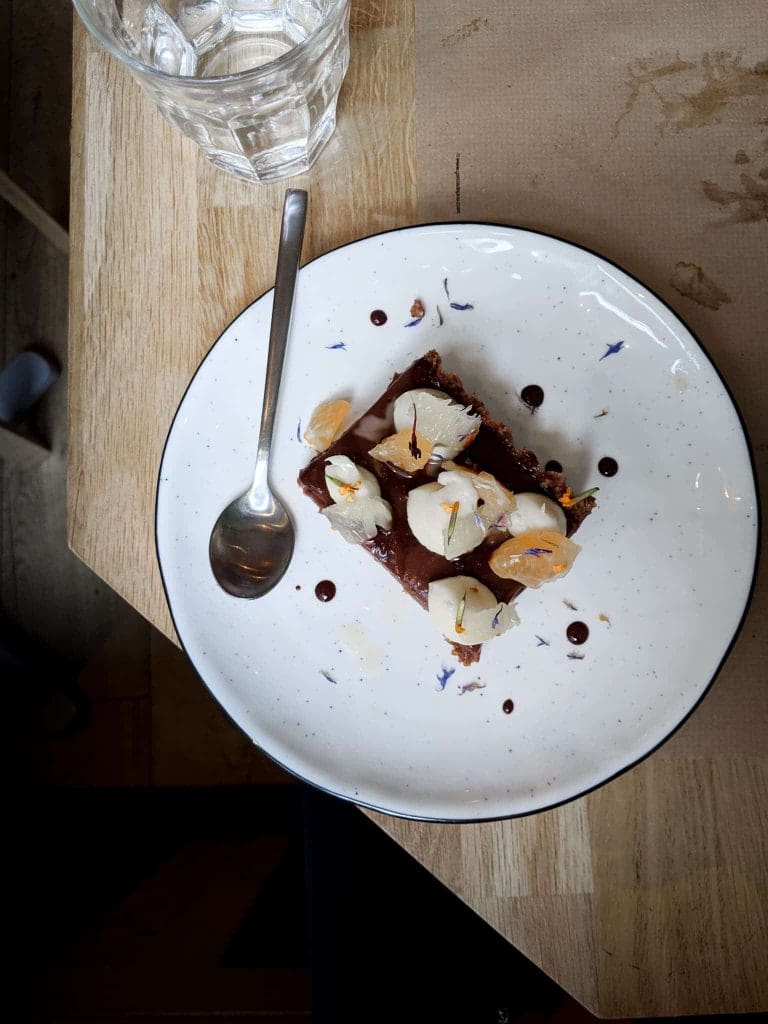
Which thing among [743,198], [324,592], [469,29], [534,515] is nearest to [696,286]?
[743,198]

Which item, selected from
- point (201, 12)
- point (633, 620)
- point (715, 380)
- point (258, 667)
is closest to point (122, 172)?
point (201, 12)

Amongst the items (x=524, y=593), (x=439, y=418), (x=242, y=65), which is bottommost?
(x=524, y=593)

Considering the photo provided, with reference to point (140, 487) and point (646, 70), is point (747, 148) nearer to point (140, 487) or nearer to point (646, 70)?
point (646, 70)

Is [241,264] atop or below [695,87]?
below

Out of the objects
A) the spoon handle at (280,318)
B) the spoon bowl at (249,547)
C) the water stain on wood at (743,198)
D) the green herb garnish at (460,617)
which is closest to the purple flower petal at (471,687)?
the green herb garnish at (460,617)

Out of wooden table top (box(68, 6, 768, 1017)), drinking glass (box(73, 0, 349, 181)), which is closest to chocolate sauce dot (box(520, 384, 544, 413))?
wooden table top (box(68, 6, 768, 1017))

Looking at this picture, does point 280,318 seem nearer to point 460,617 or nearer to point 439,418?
point 439,418

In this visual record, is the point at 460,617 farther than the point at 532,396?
No

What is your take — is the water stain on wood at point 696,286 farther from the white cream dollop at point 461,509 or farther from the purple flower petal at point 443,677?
the purple flower petal at point 443,677
